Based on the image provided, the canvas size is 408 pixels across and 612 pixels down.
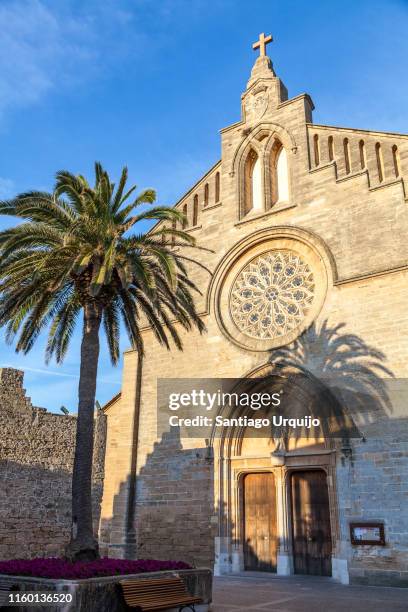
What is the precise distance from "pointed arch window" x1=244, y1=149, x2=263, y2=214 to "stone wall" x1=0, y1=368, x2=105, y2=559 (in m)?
11.5

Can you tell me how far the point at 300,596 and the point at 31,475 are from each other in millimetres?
13957

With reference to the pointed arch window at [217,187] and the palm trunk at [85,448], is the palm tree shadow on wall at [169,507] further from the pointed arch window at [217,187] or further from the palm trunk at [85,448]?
the pointed arch window at [217,187]

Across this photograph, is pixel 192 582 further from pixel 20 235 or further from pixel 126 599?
pixel 20 235

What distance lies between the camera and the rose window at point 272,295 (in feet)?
57.7

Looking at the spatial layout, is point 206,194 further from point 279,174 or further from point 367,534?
point 367,534

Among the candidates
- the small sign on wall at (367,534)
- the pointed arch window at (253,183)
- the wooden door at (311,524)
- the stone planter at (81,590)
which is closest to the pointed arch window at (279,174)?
the pointed arch window at (253,183)

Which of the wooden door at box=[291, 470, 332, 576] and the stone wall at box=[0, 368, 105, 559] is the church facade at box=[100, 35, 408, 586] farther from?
the stone wall at box=[0, 368, 105, 559]

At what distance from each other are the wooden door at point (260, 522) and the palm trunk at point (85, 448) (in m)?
6.71

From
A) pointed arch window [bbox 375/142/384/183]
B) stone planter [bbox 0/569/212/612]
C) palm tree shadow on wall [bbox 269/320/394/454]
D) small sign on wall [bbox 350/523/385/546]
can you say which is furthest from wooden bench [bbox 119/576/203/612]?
pointed arch window [bbox 375/142/384/183]

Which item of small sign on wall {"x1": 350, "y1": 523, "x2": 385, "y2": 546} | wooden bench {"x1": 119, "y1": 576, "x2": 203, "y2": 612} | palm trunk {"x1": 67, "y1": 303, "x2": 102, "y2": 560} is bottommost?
wooden bench {"x1": 119, "y1": 576, "x2": 203, "y2": 612}

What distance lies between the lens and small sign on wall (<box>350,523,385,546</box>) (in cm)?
1367

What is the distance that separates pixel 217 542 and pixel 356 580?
4.21m

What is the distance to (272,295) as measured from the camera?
1830 cm

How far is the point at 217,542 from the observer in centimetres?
1638
